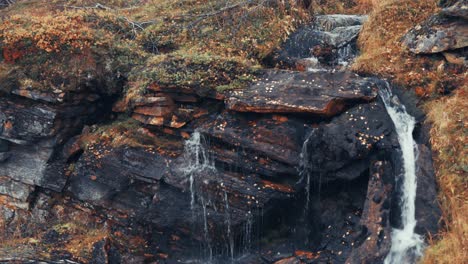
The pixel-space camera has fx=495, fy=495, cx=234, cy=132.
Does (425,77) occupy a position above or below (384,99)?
above

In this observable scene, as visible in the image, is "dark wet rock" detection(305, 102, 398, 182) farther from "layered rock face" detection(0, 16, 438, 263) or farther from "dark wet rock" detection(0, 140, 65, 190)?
"dark wet rock" detection(0, 140, 65, 190)

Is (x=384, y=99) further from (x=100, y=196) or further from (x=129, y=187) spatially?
(x=100, y=196)

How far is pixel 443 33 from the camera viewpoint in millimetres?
10766

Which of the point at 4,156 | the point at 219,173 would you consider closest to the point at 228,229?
the point at 219,173

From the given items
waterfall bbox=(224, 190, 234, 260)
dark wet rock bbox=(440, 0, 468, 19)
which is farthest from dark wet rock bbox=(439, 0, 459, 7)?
waterfall bbox=(224, 190, 234, 260)

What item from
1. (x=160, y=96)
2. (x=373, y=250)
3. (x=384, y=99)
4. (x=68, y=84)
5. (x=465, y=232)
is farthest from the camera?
(x=68, y=84)

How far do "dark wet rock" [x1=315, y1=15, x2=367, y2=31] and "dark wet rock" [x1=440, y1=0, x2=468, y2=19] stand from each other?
3128mm

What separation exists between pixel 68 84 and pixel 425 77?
8073 mm

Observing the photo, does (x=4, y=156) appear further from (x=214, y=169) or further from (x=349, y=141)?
(x=349, y=141)

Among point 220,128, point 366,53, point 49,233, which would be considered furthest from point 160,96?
point 366,53

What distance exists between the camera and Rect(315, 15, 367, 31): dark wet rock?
13773 millimetres

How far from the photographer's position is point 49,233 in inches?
449

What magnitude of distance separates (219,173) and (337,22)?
6196mm

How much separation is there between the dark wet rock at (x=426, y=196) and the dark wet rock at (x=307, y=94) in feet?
5.09
